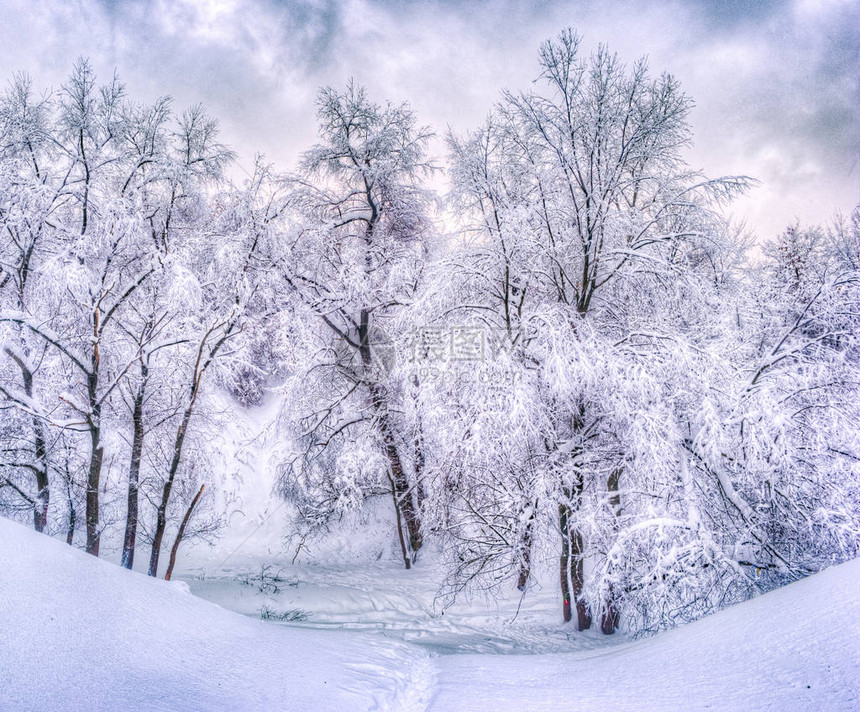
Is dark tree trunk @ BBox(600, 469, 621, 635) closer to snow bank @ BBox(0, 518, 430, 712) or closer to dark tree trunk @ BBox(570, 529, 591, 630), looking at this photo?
dark tree trunk @ BBox(570, 529, 591, 630)

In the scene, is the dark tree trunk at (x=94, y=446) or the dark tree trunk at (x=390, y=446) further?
the dark tree trunk at (x=390, y=446)

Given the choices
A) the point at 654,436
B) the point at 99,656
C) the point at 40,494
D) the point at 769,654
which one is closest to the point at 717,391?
the point at 654,436

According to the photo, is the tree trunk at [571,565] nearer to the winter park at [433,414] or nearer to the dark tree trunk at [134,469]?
the winter park at [433,414]

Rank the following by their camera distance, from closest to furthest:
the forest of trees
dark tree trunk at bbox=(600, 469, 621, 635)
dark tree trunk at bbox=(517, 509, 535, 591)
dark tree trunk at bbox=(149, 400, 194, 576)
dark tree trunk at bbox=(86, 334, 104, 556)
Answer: the forest of trees → dark tree trunk at bbox=(517, 509, 535, 591) → dark tree trunk at bbox=(600, 469, 621, 635) → dark tree trunk at bbox=(86, 334, 104, 556) → dark tree trunk at bbox=(149, 400, 194, 576)

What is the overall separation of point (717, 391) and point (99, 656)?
6.29 metres

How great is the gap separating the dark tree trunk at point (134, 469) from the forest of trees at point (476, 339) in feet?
0.15

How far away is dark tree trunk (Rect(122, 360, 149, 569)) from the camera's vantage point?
23.2 feet

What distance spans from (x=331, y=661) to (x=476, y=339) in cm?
419

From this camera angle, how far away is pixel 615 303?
675 cm

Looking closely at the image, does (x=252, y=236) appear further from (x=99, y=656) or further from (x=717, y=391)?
(x=717, y=391)

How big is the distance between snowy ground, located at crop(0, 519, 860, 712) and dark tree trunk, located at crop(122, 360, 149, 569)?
3.62 m

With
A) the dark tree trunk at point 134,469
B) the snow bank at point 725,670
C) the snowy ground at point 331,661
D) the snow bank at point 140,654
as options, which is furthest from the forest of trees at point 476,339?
the snow bank at point 140,654

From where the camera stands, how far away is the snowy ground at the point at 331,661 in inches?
84.5

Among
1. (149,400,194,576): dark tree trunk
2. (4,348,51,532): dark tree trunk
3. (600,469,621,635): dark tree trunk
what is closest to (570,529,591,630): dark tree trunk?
(600,469,621,635): dark tree trunk
